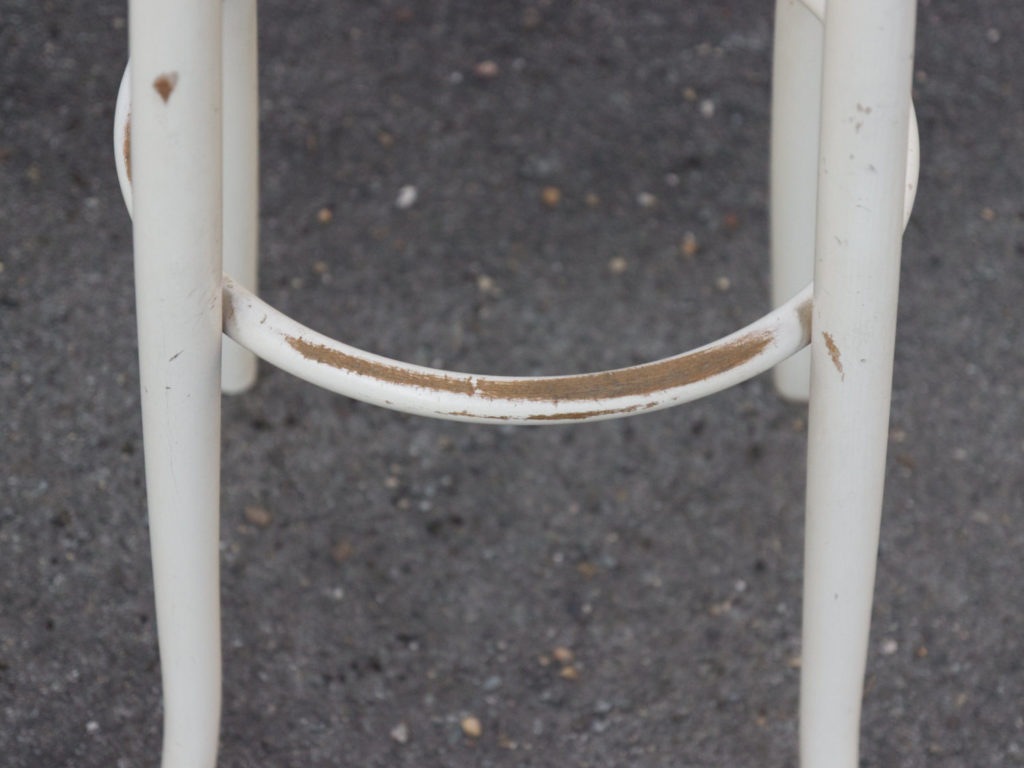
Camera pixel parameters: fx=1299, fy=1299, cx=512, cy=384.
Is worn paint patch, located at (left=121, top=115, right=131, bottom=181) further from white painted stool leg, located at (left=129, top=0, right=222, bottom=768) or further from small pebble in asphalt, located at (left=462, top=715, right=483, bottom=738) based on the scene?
small pebble in asphalt, located at (left=462, top=715, right=483, bottom=738)

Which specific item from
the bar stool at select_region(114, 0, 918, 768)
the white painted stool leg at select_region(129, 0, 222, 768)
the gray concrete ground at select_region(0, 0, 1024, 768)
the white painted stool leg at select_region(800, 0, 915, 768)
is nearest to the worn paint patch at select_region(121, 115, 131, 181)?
the bar stool at select_region(114, 0, 918, 768)

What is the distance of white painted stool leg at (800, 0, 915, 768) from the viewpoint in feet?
2.10

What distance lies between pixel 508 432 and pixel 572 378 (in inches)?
23.4

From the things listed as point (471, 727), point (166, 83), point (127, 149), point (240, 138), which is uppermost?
point (166, 83)

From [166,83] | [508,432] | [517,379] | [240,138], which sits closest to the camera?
[166,83]

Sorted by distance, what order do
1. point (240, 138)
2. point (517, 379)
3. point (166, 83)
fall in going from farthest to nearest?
1. point (240, 138)
2. point (517, 379)
3. point (166, 83)

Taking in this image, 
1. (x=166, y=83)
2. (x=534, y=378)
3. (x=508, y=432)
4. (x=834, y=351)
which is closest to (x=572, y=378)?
(x=534, y=378)

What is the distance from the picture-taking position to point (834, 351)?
721 millimetres

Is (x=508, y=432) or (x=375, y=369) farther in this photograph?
(x=508, y=432)

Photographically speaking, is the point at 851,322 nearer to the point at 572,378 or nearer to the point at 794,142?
the point at 572,378

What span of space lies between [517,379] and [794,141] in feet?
1.56

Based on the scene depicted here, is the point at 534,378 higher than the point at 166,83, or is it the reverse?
the point at 166,83

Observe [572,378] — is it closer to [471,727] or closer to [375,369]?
[375,369]

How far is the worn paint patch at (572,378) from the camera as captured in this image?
28.9 inches
